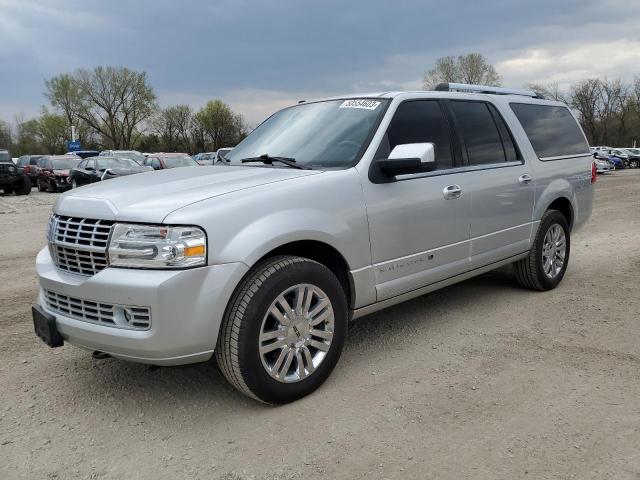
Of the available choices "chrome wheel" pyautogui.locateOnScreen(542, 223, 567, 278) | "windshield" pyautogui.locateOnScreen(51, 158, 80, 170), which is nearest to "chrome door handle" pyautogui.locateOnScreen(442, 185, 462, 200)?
"chrome wheel" pyautogui.locateOnScreen(542, 223, 567, 278)

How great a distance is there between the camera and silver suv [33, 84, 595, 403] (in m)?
2.76

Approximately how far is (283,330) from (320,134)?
1.51m

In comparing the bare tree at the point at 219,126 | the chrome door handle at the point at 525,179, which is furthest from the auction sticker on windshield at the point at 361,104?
the bare tree at the point at 219,126

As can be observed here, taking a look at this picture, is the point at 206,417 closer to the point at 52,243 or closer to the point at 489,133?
the point at 52,243

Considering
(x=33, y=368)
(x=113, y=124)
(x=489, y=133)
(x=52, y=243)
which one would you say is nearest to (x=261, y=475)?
(x=52, y=243)

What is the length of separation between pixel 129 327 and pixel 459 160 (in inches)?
108

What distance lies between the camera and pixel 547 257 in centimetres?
538

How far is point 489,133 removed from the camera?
4.66 metres

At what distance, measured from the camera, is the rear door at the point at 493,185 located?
4.37 metres

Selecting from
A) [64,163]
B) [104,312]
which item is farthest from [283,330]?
[64,163]

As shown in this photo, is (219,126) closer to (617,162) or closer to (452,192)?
(617,162)

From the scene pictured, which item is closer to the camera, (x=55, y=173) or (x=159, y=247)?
(x=159, y=247)

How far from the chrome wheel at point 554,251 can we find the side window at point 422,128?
174 cm

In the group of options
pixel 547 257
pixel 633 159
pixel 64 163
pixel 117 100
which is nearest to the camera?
pixel 547 257
